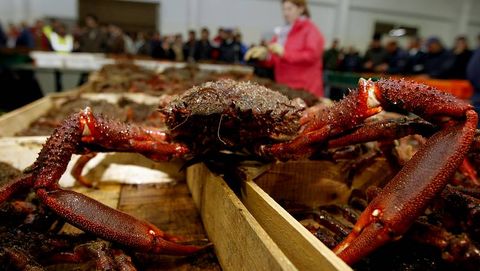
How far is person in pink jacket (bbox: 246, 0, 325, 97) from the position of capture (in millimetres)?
4211

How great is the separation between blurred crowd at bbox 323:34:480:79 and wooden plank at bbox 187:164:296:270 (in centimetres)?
535

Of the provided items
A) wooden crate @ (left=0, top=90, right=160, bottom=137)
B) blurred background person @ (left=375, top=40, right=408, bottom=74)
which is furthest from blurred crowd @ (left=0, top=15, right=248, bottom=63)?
wooden crate @ (left=0, top=90, right=160, bottom=137)

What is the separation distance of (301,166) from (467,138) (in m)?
0.90

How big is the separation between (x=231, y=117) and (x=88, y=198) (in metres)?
0.65

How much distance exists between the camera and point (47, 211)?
59.6 inches

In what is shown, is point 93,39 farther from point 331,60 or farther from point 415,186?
point 415,186

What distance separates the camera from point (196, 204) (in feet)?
6.43

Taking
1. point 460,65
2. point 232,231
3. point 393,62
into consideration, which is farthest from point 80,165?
point 393,62

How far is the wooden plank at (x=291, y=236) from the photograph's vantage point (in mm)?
942

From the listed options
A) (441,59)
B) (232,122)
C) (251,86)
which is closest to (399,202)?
(232,122)

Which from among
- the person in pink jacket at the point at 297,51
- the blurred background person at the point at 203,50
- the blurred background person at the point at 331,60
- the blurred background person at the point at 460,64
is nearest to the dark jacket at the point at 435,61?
the blurred background person at the point at 460,64

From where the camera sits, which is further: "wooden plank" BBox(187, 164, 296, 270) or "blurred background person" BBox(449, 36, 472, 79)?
"blurred background person" BBox(449, 36, 472, 79)

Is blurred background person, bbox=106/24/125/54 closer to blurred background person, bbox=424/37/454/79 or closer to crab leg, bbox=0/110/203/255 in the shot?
blurred background person, bbox=424/37/454/79

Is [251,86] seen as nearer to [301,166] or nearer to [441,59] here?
[301,166]
